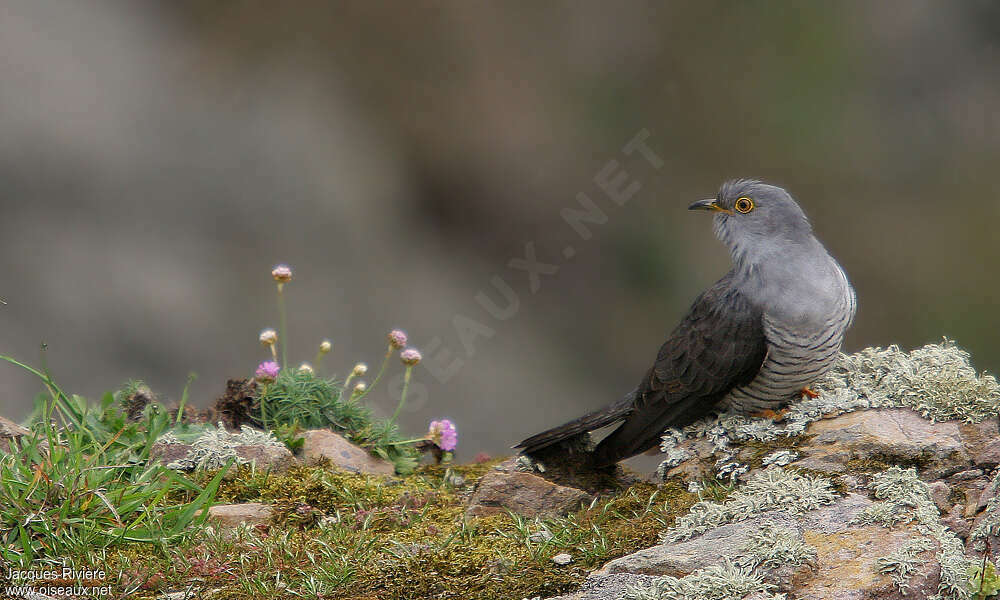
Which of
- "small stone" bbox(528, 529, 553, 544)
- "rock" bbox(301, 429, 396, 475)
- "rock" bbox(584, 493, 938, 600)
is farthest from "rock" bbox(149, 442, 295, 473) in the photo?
"rock" bbox(584, 493, 938, 600)

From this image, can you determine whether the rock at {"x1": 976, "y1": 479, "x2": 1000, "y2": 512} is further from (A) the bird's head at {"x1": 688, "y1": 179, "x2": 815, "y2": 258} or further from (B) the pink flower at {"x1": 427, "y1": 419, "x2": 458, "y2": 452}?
(B) the pink flower at {"x1": 427, "y1": 419, "x2": 458, "y2": 452}

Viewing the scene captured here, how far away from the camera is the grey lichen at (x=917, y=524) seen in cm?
223

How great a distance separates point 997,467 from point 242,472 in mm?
2522

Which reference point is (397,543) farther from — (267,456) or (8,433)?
(8,433)

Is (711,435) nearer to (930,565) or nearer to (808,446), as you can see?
(808,446)

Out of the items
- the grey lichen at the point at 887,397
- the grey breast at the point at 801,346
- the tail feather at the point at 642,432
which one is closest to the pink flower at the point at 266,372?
the tail feather at the point at 642,432

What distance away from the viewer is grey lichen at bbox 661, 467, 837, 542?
8.68ft

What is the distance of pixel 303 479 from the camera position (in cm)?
341

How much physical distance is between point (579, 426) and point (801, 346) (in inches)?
34.0

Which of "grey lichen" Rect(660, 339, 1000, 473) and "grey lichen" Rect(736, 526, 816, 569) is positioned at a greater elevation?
"grey lichen" Rect(660, 339, 1000, 473)

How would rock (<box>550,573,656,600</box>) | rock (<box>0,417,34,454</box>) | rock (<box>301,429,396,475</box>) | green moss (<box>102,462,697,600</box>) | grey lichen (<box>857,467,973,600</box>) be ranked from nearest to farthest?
1. grey lichen (<box>857,467,973,600</box>)
2. rock (<box>550,573,656,600</box>)
3. green moss (<box>102,462,697,600</box>)
4. rock (<box>0,417,34,454</box>)
5. rock (<box>301,429,396,475</box>)

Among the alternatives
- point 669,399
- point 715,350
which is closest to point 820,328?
point 715,350

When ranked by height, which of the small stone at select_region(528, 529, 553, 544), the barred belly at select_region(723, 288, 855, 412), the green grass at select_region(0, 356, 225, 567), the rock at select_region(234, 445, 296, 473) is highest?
the barred belly at select_region(723, 288, 855, 412)

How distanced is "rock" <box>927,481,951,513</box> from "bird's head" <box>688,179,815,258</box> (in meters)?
0.97
